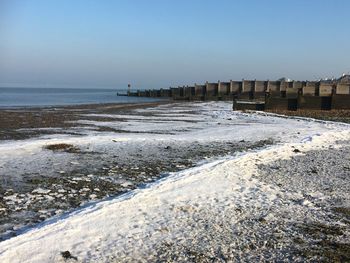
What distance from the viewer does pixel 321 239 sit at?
18.4 feet

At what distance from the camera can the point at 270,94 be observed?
31.4m

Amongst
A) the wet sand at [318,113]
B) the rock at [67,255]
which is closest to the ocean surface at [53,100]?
the wet sand at [318,113]

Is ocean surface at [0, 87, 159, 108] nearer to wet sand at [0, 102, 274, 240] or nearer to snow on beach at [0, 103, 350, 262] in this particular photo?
wet sand at [0, 102, 274, 240]

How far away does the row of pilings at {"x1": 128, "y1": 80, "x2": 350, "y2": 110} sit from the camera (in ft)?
97.9

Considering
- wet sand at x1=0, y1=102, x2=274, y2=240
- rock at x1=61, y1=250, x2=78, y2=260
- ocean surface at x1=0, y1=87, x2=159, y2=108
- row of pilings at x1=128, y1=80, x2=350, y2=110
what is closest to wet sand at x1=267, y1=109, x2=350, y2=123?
row of pilings at x1=128, y1=80, x2=350, y2=110

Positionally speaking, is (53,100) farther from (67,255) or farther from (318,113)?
(67,255)

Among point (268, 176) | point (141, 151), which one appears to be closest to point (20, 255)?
point (268, 176)

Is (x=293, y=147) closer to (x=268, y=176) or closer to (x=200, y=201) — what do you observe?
(x=268, y=176)

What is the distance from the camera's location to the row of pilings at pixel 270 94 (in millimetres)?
29839

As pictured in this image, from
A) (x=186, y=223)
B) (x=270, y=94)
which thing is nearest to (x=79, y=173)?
(x=186, y=223)

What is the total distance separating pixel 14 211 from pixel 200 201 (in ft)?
9.17

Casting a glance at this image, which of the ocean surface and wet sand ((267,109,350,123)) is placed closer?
wet sand ((267,109,350,123))

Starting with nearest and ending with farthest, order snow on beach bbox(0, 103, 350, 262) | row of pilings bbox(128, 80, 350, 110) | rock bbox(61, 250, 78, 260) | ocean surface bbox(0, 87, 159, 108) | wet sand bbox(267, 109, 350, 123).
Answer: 1. rock bbox(61, 250, 78, 260)
2. snow on beach bbox(0, 103, 350, 262)
3. wet sand bbox(267, 109, 350, 123)
4. row of pilings bbox(128, 80, 350, 110)
5. ocean surface bbox(0, 87, 159, 108)

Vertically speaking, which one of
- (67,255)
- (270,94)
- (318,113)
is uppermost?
(67,255)
